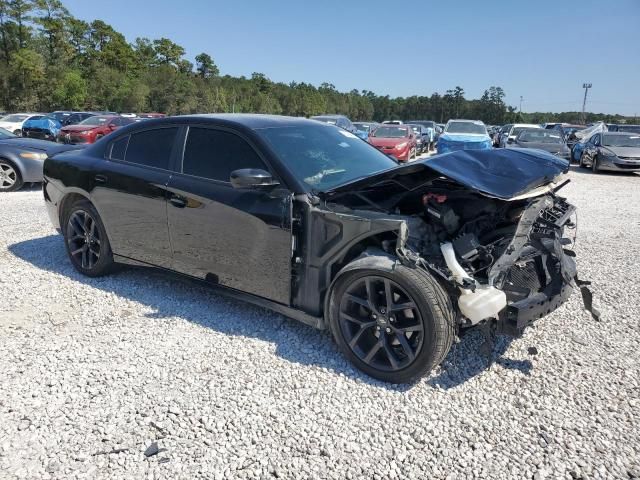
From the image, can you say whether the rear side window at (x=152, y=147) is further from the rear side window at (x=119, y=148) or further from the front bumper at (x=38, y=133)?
the front bumper at (x=38, y=133)

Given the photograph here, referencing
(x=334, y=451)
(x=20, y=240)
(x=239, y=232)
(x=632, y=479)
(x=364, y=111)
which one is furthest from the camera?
(x=364, y=111)

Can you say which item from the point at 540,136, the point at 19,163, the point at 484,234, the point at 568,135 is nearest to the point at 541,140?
the point at 540,136

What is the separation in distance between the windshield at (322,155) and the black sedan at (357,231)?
2 cm

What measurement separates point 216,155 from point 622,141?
1725cm

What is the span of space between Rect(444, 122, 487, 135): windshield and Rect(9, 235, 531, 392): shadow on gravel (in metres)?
15.5

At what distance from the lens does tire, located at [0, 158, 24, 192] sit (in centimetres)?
959

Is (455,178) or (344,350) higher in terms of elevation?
(455,178)

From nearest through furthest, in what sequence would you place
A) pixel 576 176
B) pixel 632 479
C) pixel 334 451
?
pixel 632 479 → pixel 334 451 → pixel 576 176

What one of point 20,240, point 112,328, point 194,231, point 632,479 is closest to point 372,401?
point 632,479

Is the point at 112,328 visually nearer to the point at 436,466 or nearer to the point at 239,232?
the point at 239,232

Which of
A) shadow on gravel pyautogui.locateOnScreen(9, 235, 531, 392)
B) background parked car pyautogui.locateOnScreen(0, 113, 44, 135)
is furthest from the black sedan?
background parked car pyautogui.locateOnScreen(0, 113, 44, 135)

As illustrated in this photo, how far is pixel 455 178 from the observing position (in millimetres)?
2793

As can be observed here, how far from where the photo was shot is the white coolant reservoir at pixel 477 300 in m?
2.68

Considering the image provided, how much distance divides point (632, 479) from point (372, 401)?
1.29 metres
